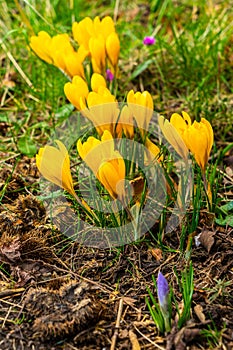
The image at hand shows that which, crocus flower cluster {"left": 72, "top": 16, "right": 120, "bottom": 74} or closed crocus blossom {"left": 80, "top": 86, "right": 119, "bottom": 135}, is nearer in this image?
closed crocus blossom {"left": 80, "top": 86, "right": 119, "bottom": 135}

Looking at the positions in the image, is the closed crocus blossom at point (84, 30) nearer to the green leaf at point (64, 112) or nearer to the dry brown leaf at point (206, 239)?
the green leaf at point (64, 112)

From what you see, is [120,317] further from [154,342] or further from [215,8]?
[215,8]

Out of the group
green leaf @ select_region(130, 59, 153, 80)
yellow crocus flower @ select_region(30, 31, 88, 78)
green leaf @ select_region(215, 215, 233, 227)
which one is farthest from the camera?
green leaf @ select_region(130, 59, 153, 80)

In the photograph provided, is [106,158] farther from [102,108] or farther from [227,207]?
[227,207]

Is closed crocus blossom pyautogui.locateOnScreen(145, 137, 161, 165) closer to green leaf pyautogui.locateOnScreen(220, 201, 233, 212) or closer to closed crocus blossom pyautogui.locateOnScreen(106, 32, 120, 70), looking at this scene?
green leaf pyautogui.locateOnScreen(220, 201, 233, 212)

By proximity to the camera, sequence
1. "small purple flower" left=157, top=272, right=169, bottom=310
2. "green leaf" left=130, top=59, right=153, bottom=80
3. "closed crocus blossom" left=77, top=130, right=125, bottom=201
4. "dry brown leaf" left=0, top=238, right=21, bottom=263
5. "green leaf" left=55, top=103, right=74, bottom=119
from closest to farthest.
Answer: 1. "small purple flower" left=157, top=272, right=169, bottom=310
2. "closed crocus blossom" left=77, top=130, right=125, bottom=201
3. "dry brown leaf" left=0, top=238, right=21, bottom=263
4. "green leaf" left=55, top=103, right=74, bottom=119
5. "green leaf" left=130, top=59, right=153, bottom=80

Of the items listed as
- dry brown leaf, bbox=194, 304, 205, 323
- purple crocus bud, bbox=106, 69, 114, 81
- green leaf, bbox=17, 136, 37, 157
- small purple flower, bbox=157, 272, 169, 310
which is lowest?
dry brown leaf, bbox=194, 304, 205, 323

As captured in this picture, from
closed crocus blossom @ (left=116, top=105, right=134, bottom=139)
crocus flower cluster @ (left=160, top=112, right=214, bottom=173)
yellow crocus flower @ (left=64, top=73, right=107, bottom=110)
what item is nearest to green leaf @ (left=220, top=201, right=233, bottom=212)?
crocus flower cluster @ (left=160, top=112, right=214, bottom=173)
